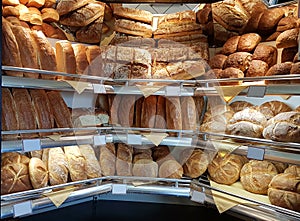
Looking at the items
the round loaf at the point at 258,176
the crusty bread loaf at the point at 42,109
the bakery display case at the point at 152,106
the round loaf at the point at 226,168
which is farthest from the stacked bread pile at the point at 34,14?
the round loaf at the point at 258,176

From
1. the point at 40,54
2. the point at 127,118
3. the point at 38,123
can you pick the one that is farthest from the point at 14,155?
the point at 127,118

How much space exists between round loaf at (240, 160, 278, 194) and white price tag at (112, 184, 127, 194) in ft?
1.91

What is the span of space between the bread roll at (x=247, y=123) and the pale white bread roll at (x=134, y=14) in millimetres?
700

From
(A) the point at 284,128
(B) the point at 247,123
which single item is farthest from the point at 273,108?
(A) the point at 284,128

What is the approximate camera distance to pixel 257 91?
1.32 meters

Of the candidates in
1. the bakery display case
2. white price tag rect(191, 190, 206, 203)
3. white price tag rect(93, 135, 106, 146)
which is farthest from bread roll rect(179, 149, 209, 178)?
white price tag rect(93, 135, 106, 146)

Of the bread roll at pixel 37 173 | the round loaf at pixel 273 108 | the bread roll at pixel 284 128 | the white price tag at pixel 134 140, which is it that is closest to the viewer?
the bread roll at pixel 284 128

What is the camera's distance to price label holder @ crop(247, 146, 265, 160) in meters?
1.30

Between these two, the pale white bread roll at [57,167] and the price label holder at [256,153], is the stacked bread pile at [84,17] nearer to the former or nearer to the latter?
the pale white bread roll at [57,167]

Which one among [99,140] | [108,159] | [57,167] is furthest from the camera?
[108,159]

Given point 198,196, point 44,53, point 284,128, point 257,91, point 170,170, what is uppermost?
A: point 44,53

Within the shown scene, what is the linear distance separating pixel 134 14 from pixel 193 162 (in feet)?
2.79

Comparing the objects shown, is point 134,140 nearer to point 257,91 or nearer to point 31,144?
point 31,144

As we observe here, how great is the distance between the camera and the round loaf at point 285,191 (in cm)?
125
